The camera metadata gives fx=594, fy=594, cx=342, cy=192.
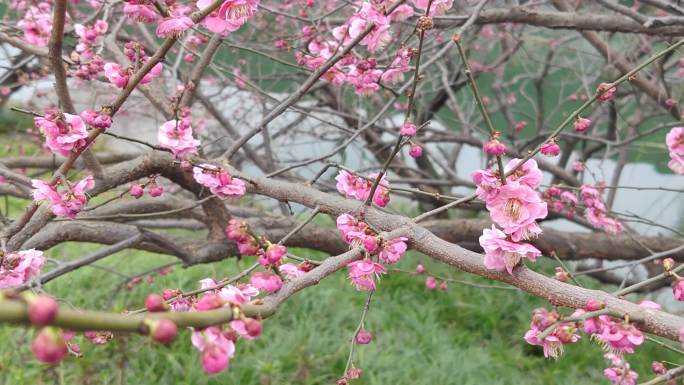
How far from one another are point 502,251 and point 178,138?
3.03 ft

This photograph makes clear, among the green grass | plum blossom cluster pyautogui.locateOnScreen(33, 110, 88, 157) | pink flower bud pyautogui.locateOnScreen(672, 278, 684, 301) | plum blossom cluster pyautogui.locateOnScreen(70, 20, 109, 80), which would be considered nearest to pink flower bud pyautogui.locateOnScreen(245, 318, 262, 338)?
plum blossom cluster pyautogui.locateOnScreen(33, 110, 88, 157)

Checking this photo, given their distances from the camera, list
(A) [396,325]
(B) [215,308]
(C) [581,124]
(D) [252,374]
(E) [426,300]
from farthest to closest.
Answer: (E) [426,300], (A) [396,325], (D) [252,374], (C) [581,124], (B) [215,308]

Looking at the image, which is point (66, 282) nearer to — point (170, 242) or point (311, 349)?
point (311, 349)

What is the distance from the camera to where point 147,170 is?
189 cm

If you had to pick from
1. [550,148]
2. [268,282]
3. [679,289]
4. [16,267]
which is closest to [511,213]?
[550,148]

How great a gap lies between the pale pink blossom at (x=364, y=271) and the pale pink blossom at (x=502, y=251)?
242 millimetres

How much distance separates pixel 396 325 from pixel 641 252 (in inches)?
59.3

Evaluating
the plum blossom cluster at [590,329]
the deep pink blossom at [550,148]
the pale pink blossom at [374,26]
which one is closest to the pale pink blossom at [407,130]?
the pale pink blossom at [374,26]

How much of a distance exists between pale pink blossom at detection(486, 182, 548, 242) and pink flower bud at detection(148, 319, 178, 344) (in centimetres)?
71

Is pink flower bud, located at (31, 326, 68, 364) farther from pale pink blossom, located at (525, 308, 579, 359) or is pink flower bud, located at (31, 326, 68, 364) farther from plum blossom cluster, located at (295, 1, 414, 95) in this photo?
plum blossom cluster, located at (295, 1, 414, 95)

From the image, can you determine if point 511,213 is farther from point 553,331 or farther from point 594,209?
point 594,209

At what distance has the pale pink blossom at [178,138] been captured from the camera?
1.59 meters

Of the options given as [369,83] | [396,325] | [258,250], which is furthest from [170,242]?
[396,325]

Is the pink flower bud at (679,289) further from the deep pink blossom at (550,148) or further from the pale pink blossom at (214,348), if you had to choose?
the pale pink blossom at (214,348)
